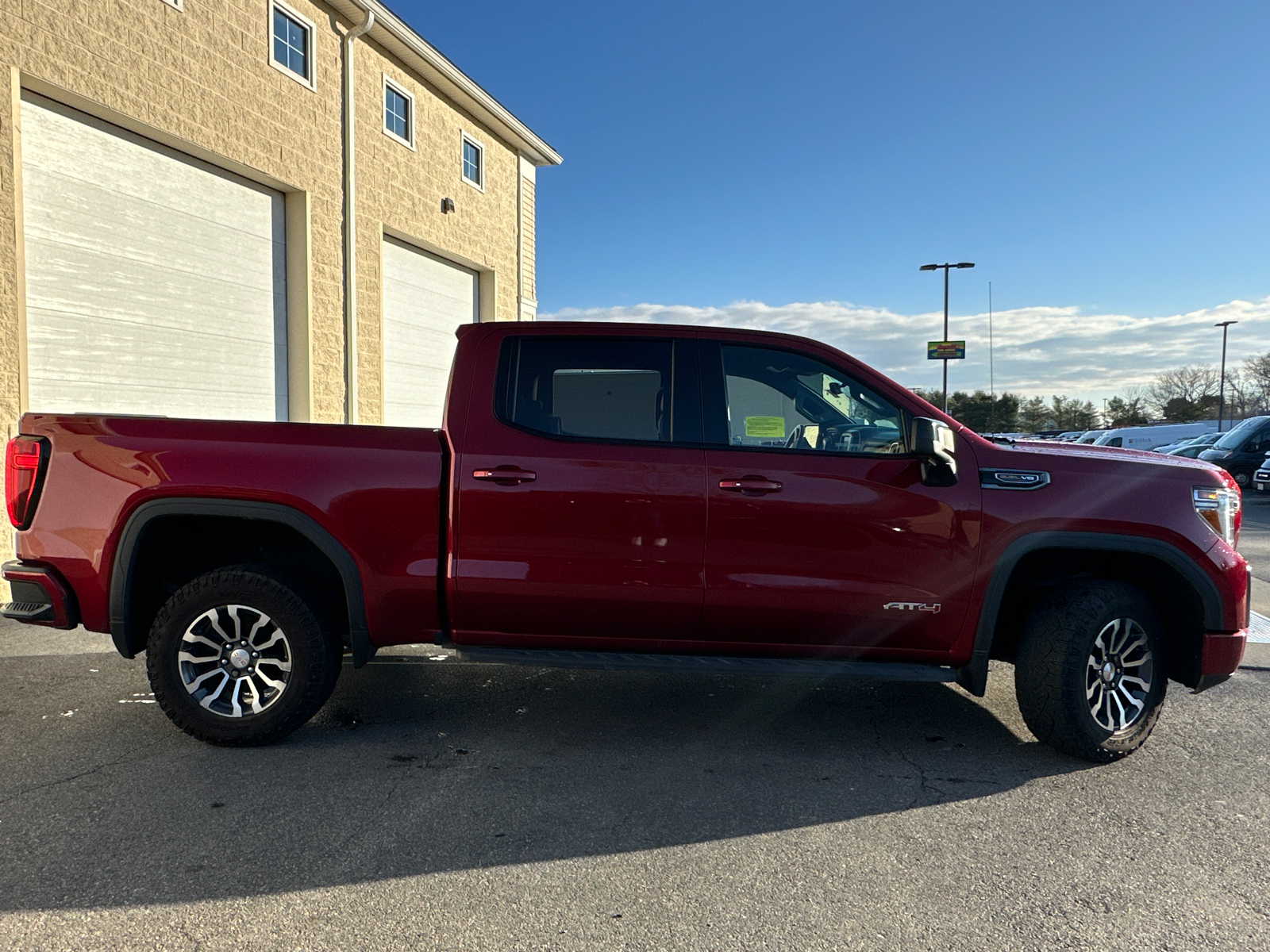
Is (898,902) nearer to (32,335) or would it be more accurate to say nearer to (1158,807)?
(1158,807)

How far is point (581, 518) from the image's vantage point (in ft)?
12.4

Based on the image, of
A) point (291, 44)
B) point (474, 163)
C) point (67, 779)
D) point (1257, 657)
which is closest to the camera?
point (67, 779)

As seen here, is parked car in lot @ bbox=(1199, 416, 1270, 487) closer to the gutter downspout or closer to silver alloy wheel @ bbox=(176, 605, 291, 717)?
the gutter downspout

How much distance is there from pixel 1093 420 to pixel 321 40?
86.1 metres

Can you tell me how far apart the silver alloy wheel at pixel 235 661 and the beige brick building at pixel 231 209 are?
5109 mm

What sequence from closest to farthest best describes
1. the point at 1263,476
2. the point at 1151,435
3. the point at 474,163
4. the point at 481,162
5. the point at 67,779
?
the point at 67,779
the point at 474,163
the point at 481,162
the point at 1263,476
the point at 1151,435

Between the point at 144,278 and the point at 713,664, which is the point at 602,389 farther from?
the point at 144,278

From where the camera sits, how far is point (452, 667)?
17.5ft

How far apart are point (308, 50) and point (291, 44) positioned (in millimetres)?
289

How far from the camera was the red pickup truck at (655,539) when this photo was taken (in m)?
3.78

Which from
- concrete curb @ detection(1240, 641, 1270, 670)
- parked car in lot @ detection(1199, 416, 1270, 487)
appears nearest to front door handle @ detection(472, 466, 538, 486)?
concrete curb @ detection(1240, 641, 1270, 670)

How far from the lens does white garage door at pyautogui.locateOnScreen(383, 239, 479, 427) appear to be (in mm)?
13766

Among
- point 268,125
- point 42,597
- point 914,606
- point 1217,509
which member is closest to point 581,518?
point 914,606

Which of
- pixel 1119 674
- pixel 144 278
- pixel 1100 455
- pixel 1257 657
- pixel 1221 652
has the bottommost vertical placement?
pixel 1257 657
